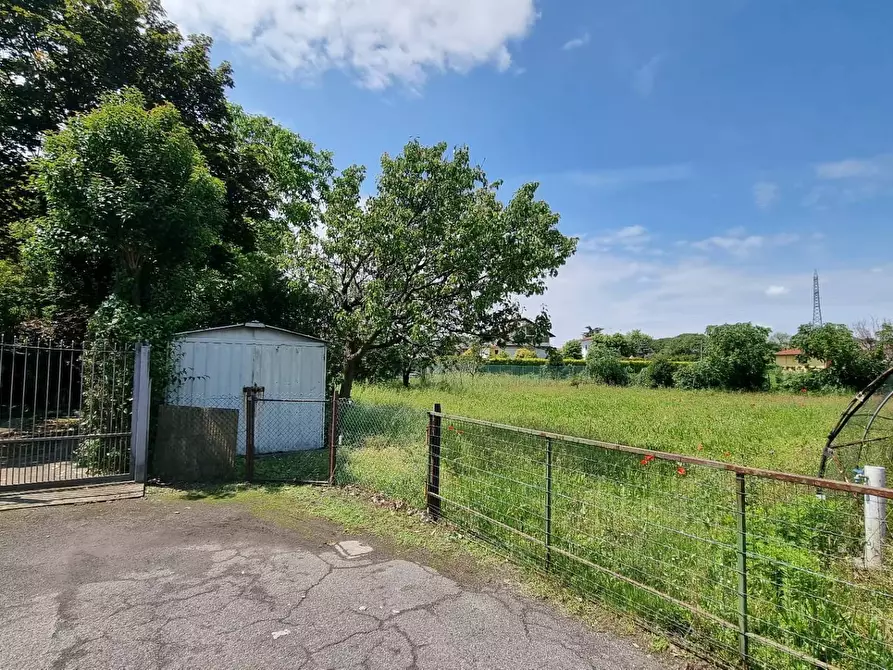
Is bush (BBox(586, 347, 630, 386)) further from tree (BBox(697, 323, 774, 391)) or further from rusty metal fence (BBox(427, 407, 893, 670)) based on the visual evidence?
rusty metal fence (BBox(427, 407, 893, 670))

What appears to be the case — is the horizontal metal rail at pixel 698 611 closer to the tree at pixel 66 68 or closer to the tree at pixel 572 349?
the tree at pixel 66 68

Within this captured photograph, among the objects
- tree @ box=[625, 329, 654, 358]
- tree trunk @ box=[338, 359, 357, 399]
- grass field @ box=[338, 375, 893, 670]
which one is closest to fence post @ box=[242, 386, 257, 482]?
grass field @ box=[338, 375, 893, 670]

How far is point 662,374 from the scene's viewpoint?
30984 millimetres

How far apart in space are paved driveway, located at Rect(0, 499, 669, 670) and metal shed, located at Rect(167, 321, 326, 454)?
10.8 ft

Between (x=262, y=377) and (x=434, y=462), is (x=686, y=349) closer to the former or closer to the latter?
(x=262, y=377)

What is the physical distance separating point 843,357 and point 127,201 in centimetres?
3132

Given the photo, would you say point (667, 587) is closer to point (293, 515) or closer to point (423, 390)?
point (293, 515)

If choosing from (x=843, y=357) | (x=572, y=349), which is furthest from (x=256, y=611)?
(x=572, y=349)

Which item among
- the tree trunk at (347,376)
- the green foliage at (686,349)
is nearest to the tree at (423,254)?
the tree trunk at (347,376)

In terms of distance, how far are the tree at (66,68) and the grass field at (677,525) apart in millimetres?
10402

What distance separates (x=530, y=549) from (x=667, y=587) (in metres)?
1.16

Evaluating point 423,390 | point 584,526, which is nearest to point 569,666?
point 584,526

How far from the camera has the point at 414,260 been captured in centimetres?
1020

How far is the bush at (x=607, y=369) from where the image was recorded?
105 ft
